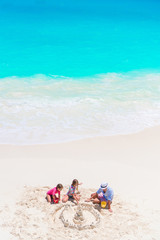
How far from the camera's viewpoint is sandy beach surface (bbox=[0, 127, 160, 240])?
562cm

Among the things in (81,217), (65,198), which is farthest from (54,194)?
(81,217)

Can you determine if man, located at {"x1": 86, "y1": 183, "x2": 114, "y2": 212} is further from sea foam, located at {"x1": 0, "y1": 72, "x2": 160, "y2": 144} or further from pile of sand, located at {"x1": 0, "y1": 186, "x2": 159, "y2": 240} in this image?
sea foam, located at {"x1": 0, "y1": 72, "x2": 160, "y2": 144}

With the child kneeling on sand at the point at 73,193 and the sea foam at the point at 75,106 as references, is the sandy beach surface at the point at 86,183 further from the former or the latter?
the sea foam at the point at 75,106

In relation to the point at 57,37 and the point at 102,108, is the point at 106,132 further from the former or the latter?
the point at 57,37

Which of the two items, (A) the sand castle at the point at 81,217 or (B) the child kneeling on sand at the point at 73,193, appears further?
(B) the child kneeling on sand at the point at 73,193

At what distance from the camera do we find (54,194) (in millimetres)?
6637

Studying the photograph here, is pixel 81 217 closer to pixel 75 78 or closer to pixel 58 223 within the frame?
pixel 58 223

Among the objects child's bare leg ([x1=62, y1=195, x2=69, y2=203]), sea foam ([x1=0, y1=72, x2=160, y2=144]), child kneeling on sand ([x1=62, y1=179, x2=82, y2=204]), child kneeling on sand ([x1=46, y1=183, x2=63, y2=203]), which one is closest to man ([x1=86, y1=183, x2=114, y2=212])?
child kneeling on sand ([x1=62, y1=179, x2=82, y2=204])

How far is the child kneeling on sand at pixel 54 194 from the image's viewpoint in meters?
6.62

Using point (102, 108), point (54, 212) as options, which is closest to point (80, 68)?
point (102, 108)

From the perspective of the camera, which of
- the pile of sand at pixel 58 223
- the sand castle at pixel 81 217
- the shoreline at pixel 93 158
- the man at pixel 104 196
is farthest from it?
the shoreline at pixel 93 158

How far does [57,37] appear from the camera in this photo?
2612 centimetres

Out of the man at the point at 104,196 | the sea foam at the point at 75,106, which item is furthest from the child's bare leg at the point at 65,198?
the sea foam at the point at 75,106

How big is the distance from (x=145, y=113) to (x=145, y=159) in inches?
210
